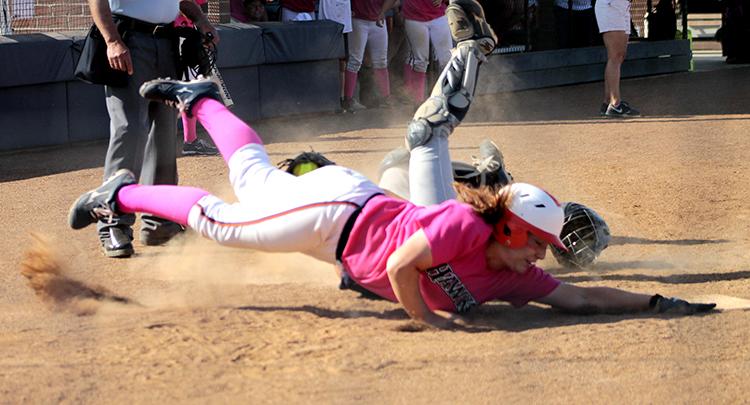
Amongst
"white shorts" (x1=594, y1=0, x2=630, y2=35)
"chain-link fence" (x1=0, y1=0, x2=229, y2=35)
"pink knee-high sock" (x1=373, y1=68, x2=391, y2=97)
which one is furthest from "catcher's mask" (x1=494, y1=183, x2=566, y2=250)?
"pink knee-high sock" (x1=373, y1=68, x2=391, y2=97)

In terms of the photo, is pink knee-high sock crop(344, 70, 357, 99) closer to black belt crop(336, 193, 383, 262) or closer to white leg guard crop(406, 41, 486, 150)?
white leg guard crop(406, 41, 486, 150)

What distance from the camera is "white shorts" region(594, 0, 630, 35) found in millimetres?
11430

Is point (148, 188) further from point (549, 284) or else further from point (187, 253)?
point (549, 284)

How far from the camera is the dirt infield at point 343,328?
379cm

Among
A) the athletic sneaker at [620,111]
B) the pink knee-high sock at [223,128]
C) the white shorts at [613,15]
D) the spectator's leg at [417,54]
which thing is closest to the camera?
the pink knee-high sock at [223,128]

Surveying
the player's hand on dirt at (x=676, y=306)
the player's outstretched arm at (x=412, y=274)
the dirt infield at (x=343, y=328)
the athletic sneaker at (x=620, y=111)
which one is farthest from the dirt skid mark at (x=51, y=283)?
the athletic sneaker at (x=620, y=111)

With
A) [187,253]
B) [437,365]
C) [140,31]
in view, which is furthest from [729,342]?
[140,31]

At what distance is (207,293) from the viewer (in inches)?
206

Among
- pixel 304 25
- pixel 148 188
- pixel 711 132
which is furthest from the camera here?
pixel 304 25

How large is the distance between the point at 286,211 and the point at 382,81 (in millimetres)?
8861

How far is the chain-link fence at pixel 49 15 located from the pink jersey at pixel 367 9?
1.53 metres

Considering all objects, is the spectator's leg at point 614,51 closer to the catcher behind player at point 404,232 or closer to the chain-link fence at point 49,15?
the chain-link fence at point 49,15

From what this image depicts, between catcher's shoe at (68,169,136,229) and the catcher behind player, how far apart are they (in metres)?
0.16

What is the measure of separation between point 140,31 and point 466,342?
2.84m
